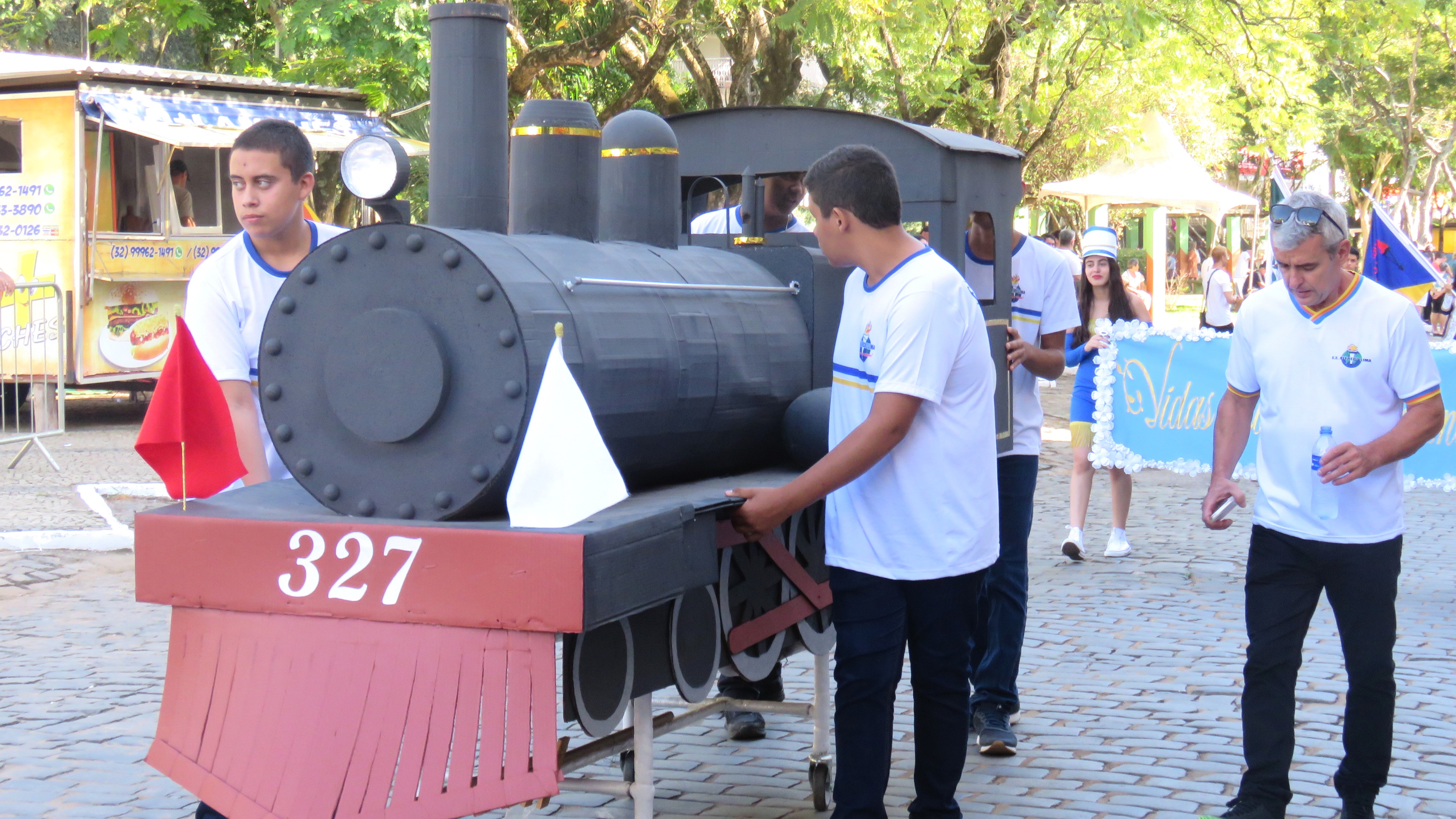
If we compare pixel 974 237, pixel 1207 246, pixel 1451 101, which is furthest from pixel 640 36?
pixel 1207 246

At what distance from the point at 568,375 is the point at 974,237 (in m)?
2.42

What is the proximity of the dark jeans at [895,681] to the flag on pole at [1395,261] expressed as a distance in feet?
7.86

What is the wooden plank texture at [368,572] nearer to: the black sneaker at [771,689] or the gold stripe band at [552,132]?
the gold stripe band at [552,132]

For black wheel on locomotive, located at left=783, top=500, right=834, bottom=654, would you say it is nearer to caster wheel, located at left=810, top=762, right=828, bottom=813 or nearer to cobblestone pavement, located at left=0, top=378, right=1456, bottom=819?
caster wheel, located at left=810, top=762, right=828, bottom=813

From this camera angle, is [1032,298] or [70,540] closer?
[1032,298]

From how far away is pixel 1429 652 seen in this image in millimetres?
6266

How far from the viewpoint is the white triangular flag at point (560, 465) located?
2.97 meters

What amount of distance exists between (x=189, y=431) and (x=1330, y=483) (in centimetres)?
294

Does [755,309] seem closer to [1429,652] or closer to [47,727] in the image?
[47,727]

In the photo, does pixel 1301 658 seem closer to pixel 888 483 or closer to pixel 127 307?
pixel 888 483

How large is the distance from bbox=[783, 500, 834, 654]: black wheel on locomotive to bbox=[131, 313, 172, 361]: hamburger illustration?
10.8 meters

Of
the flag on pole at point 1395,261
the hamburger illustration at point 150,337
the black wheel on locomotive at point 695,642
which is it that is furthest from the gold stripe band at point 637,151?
the hamburger illustration at point 150,337

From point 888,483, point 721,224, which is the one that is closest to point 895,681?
point 888,483

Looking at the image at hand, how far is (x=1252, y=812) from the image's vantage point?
4.04 metres
